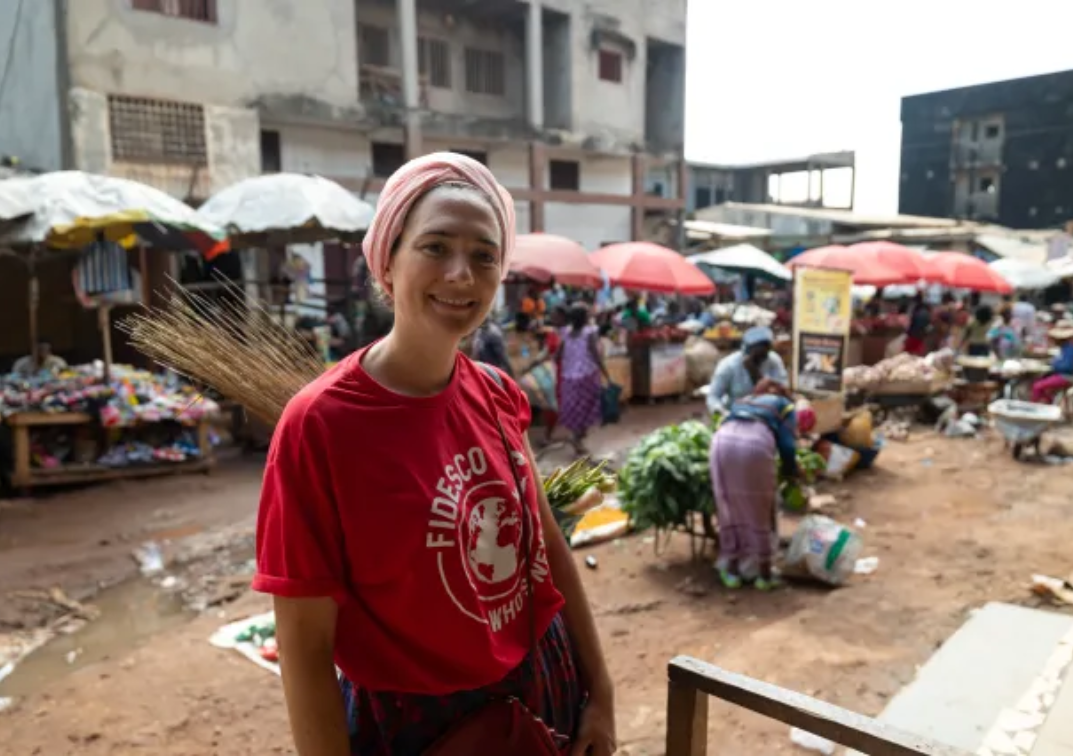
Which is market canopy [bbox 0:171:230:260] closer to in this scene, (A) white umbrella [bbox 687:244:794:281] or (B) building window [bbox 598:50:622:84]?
(A) white umbrella [bbox 687:244:794:281]

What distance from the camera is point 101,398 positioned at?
6965mm

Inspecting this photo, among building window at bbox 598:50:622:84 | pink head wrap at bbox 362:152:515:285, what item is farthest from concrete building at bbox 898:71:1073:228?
pink head wrap at bbox 362:152:515:285

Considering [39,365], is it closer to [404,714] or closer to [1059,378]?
[404,714]

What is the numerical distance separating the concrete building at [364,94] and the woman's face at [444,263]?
12.0 meters

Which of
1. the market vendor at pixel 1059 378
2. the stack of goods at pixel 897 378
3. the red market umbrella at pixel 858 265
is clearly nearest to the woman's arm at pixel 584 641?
the stack of goods at pixel 897 378

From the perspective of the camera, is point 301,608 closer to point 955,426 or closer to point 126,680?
point 126,680

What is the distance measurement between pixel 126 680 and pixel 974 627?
4.28 metres

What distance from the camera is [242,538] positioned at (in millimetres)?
5871

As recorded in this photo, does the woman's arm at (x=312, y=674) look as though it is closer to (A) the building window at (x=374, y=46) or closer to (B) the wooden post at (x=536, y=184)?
(B) the wooden post at (x=536, y=184)

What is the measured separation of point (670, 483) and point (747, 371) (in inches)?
46.7

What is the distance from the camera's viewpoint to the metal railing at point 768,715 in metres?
1.44

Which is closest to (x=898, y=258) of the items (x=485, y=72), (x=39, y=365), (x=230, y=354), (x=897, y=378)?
(x=897, y=378)

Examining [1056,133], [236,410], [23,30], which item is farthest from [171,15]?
[1056,133]

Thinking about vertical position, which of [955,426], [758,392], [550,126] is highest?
[550,126]
